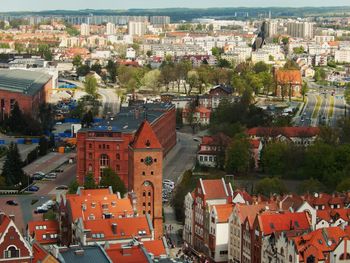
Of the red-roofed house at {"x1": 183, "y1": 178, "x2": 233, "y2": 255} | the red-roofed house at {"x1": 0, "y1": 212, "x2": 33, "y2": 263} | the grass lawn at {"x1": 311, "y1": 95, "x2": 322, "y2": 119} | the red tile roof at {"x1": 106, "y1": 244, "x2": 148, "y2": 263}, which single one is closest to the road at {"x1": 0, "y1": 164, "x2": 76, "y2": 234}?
the red-roofed house at {"x1": 183, "y1": 178, "x2": 233, "y2": 255}

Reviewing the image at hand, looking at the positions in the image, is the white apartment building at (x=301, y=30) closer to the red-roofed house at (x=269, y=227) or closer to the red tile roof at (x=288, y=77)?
the red tile roof at (x=288, y=77)

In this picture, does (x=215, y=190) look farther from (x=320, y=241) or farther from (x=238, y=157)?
(x=238, y=157)

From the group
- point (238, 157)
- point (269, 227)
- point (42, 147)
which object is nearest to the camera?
point (269, 227)

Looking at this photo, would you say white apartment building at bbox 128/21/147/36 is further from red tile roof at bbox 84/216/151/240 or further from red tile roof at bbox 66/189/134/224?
red tile roof at bbox 84/216/151/240

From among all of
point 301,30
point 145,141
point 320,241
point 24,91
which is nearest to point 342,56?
point 301,30

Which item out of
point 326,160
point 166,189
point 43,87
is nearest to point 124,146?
point 166,189
